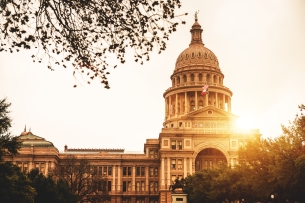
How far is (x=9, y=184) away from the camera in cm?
4750

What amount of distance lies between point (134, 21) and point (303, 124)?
116ft

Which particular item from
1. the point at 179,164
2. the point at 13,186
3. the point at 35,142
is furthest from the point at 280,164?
the point at 35,142

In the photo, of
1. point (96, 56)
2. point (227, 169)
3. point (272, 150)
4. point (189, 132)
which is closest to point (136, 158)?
point (189, 132)

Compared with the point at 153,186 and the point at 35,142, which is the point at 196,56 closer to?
the point at 153,186

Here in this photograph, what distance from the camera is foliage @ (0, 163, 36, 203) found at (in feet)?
154

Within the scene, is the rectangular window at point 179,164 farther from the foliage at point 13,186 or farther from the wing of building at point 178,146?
the foliage at point 13,186

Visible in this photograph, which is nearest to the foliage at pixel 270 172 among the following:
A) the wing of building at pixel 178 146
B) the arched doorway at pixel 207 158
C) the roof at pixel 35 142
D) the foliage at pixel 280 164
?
the foliage at pixel 280 164

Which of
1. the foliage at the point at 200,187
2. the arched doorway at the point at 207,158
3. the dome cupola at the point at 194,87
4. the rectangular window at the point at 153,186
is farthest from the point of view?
the dome cupola at the point at 194,87

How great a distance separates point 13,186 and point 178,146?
6156 cm

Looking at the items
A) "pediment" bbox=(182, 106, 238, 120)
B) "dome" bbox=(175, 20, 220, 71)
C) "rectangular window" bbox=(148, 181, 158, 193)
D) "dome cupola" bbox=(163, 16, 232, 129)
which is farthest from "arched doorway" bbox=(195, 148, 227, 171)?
"dome" bbox=(175, 20, 220, 71)

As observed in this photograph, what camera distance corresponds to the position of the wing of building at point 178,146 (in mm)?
105875

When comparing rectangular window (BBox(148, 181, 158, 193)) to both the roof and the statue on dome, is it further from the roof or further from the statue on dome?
the roof

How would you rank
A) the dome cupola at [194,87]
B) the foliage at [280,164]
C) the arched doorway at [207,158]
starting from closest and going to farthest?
the foliage at [280,164] < the arched doorway at [207,158] < the dome cupola at [194,87]

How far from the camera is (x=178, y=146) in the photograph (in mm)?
107062
